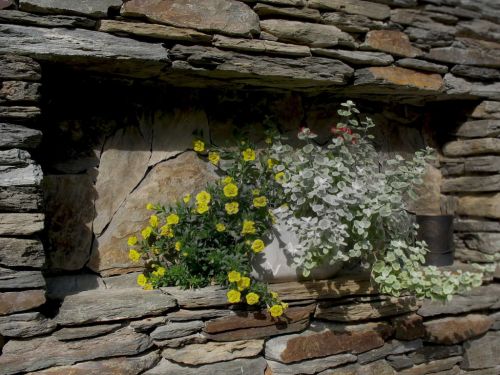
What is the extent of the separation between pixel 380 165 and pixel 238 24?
129 cm

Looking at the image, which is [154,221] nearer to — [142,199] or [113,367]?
[142,199]

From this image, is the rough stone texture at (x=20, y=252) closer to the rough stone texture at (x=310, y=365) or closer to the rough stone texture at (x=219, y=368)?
the rough stone texture at (x=219, y=368)

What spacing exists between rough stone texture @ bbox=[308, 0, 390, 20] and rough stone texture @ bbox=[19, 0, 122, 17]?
1005 millimetres

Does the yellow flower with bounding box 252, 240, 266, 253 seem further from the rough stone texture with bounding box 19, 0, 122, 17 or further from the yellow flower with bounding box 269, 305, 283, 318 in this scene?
the rough stone texture with bounding box 19, 0, 122, 17

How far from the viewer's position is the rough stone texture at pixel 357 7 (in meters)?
2.45

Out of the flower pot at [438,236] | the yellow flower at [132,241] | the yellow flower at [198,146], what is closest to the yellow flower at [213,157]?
the yellow flower at [198,146]

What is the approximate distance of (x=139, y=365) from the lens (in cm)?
208

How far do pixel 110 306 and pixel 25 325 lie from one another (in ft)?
1.08

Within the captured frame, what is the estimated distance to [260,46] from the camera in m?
2.26

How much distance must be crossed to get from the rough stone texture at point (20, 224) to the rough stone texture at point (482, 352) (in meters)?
2.40

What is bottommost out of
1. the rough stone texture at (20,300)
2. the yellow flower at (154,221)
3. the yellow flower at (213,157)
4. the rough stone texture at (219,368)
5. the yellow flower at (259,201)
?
the rough stone texture at (219,368)

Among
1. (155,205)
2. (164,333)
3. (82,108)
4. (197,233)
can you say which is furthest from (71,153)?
(164,333)

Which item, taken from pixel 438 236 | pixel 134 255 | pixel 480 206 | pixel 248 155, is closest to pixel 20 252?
pixel 134 255

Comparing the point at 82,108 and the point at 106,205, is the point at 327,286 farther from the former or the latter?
the point at 82,108
